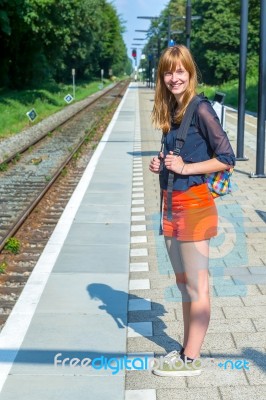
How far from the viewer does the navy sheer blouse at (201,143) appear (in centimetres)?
404

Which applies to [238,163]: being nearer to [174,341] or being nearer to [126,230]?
[126,230]

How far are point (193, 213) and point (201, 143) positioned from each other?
1.29ft

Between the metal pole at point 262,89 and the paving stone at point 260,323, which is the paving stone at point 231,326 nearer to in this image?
the paving stone at point 260,323

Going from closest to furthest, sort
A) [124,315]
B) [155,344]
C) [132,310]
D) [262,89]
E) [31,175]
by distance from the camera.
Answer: [155,344] → [124,315] → [132,310] → [262,89] → [31,175]

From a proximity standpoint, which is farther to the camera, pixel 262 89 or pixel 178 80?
pixel 262 89

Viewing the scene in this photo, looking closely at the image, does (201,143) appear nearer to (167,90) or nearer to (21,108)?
(167,90)

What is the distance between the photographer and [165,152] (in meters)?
4.23

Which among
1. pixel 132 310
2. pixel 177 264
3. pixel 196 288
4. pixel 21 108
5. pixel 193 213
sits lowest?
pixel 21 108

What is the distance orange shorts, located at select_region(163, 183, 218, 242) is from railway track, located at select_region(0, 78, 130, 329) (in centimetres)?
202

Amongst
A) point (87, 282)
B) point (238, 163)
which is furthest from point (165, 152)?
point (238, 163)

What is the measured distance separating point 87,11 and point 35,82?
906 centimetres

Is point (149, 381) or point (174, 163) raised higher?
point (174, 163)

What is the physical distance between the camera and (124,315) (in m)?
5.68

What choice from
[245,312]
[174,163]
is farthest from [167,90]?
[245,312]
